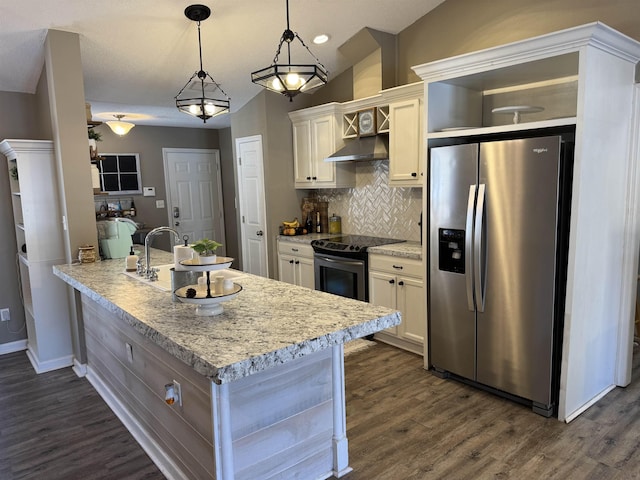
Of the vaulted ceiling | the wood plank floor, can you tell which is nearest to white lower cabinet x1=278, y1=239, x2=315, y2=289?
the wood plank floor

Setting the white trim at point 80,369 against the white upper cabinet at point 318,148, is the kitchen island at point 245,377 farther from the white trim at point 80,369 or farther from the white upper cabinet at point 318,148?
the white upper cabinet at point 318,148

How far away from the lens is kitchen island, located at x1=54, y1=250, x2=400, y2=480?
170 centimetres

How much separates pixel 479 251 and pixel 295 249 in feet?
7.77

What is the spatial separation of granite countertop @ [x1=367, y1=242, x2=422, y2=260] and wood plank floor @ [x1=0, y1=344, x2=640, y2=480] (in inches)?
37.8

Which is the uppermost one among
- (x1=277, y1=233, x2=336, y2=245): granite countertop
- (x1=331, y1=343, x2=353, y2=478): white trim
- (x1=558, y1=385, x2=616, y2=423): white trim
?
(x1=277, y1=233, x2=336, y2=245): granite countertop

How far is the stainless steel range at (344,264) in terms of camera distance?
4.15m

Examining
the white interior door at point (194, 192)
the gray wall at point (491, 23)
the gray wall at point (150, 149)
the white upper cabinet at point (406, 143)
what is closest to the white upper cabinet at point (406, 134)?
the white upper cabinet at point (406, 143)

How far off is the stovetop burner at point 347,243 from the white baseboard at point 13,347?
2.97 m

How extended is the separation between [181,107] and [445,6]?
2.50 meters

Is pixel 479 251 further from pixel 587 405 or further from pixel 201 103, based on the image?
pixel 201 103

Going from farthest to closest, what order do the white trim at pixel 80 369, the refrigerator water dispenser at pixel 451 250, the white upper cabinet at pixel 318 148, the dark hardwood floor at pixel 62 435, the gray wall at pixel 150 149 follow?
the gray wall at pixel 150 149 → the white upper cabinet at pixel 318 148 → the white trim at pixel 80 369 → the refrigerator water dispenser at pixel 451 250 → the dark hardwood floor at pixel 62 435

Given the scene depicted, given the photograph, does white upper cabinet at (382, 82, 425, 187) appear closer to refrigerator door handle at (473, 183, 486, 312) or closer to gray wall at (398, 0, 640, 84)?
gray wall at (398, 0, 640, 84)

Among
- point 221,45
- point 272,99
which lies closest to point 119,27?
point 221,45

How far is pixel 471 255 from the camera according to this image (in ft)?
9.71
